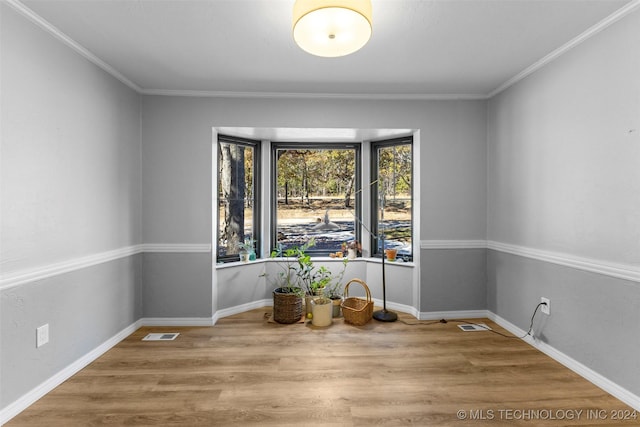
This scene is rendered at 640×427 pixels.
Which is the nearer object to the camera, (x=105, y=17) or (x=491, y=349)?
(x=105, y=17)

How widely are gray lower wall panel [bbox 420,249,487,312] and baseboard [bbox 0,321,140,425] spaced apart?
9.95 ft

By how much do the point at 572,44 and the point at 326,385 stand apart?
3094mm

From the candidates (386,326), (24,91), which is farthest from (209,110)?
(386,326)

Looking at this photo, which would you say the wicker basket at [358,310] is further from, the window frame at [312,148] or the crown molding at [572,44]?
the crown molding at [572,44]

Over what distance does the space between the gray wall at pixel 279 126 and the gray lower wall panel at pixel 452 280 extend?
11 millimetres

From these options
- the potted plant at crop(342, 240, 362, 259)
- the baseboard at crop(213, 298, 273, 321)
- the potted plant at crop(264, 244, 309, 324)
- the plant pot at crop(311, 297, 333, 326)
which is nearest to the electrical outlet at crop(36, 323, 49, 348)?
the baseboard at crop(213, 298, 273, 321)

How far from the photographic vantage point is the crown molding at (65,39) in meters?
1.93

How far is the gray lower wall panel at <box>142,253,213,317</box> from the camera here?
10.8ft

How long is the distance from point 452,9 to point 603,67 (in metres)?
1.16

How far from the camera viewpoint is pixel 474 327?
320cm

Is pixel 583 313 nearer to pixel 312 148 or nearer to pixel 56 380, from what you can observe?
pixel 312 148

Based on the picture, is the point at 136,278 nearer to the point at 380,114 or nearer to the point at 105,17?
the point at 105,17

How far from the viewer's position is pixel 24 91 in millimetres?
1972

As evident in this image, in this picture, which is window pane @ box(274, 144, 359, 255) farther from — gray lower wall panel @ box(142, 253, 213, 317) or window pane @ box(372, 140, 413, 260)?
gray lower wall panel @ box(142, 253, 213, 317)
